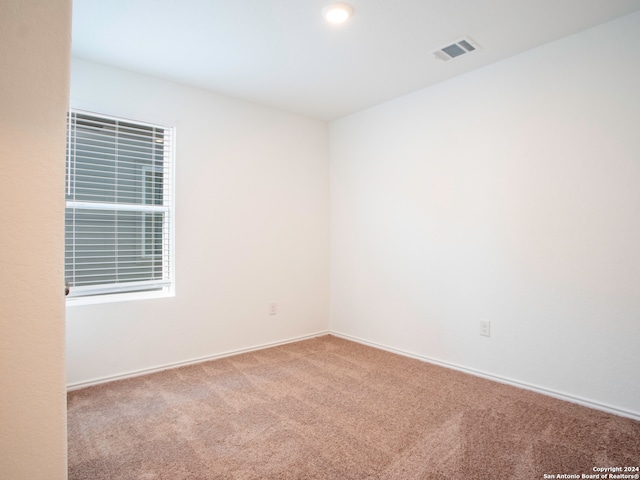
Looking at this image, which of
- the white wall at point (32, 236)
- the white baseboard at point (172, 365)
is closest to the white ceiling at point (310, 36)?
the white wall at point (32, 236)

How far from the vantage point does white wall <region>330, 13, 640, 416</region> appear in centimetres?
226

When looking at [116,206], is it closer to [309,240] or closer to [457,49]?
[309,240]

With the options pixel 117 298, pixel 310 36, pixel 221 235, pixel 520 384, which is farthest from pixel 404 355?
pixel 310 36

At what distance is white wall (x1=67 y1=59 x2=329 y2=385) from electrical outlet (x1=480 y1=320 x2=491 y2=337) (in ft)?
5.93

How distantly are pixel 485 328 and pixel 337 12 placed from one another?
2.51m

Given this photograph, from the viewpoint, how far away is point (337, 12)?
2.14 m

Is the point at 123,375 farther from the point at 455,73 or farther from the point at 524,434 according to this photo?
the point at 455,73

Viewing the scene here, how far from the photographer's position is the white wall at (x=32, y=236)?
39.0 inches

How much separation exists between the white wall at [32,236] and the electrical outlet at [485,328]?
2.75 meters

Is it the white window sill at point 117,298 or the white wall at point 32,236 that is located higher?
the white wall at point 32,236

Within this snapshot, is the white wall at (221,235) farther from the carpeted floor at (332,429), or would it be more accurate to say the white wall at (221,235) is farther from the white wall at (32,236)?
the white wall at (32,236)

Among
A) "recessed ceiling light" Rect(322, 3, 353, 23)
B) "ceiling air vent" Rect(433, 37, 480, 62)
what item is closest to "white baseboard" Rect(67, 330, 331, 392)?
"recessed ceiling light" Rect(322, 3, 353, 23)

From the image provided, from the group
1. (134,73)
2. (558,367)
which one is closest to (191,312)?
(134,73)

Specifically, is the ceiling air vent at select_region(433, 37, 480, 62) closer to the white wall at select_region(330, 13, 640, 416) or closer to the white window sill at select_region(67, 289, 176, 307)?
the white wall at select_region(330, 13, 640, 416)
